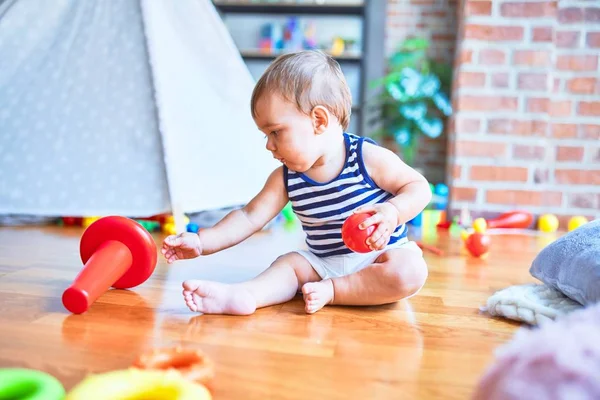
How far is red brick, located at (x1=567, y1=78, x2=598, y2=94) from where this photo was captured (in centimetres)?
219

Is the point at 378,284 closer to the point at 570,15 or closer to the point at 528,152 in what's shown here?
the point at 528,152

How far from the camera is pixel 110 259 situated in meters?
0.89

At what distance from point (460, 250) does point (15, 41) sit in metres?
1.58

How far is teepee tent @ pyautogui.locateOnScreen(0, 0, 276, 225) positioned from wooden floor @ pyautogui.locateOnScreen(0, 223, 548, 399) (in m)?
0.51

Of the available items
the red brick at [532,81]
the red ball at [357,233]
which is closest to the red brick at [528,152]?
the red brick at [532,81]

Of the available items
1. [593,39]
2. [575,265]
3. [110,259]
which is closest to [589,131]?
[593,39]

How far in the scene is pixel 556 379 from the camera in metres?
0.41

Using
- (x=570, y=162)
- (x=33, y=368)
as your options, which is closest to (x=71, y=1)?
(x=33, y=368)

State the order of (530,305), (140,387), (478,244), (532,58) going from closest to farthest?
(140,387)
(530,305)
(478,244)
(532,58)

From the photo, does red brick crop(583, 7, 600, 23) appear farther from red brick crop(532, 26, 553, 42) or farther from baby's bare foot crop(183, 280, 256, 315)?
baby's bare foot crop(183, 280, 256, 315)

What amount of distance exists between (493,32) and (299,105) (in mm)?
1496

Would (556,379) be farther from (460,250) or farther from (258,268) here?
(460,250)

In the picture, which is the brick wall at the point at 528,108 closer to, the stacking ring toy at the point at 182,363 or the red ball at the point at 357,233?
the red ball at the point at 357,233

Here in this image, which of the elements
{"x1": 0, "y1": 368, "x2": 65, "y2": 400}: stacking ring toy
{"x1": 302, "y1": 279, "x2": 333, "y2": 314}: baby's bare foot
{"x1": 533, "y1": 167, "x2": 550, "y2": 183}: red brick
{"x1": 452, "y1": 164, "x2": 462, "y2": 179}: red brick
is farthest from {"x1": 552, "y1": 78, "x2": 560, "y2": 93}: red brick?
{"x1": 0, "y1": 368, "x2": 65, "y2": 400}: stacking ring toy
